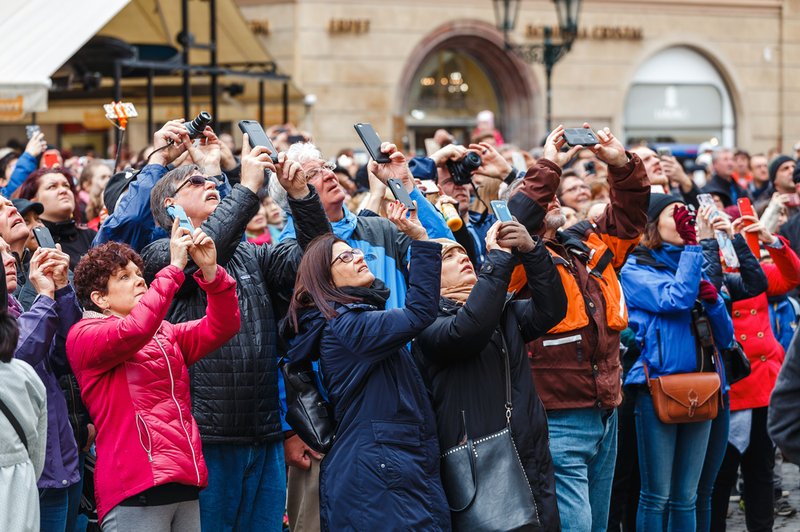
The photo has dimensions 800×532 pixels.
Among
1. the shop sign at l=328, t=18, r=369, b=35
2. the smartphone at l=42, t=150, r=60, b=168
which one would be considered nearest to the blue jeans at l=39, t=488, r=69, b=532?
the smartphone at l=42, t=150, r=60, b=168

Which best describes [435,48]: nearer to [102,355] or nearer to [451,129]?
[451,129]

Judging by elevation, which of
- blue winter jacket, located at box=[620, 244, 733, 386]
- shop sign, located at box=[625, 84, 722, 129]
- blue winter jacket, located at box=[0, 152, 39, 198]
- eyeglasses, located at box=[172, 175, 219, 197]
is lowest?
blue winter jacket, located at box=[620, 244, 733, 386]

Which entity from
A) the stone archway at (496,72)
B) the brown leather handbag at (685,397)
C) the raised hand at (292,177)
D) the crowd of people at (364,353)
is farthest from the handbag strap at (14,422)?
the stone archway at (496,72)

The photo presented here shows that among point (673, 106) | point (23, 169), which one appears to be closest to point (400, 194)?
point (23, 169)

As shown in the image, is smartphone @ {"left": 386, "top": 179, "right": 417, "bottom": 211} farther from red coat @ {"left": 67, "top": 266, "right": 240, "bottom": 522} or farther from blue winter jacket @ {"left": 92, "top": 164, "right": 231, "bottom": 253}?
blue winter jacket @ {"left": 92, "top": 164, "right": 231, "bottom": 253}

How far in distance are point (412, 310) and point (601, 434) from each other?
5.25ft

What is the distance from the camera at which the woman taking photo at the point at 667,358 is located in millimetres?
6660

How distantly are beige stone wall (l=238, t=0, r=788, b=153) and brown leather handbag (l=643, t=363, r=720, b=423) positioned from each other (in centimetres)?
1663

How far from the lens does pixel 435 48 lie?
2462cm

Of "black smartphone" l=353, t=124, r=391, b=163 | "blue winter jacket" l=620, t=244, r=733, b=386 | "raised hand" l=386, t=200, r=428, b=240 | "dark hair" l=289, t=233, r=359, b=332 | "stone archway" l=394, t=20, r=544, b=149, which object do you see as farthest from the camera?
"stone archway" l=394, t=20, r=544, b=149

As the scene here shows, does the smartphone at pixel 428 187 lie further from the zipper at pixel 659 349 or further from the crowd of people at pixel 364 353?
the zipper at pixel 659 349

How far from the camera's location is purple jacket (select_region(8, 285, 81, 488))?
486cm

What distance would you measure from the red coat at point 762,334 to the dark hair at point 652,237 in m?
1.23

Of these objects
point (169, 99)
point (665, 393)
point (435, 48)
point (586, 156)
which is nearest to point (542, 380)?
point (665, 393)
